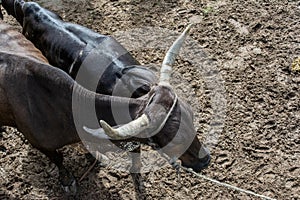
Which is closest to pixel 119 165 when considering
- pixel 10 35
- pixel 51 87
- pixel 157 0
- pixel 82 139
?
pixel 82 139

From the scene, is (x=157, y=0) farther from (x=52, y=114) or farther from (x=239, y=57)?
(x=52, y=114)

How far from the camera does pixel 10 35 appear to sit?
540 cm

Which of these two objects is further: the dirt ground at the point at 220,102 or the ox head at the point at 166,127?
the dirt ground at the point at 220,102

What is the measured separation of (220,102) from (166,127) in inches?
75.3

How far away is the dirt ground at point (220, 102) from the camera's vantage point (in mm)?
5383

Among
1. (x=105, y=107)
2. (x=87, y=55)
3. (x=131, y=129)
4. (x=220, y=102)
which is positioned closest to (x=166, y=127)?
(x=131, y=129)

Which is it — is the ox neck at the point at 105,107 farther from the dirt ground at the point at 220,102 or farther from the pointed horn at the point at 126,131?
the dirt ground at the point at 220,102

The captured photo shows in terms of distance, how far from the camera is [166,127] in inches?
168

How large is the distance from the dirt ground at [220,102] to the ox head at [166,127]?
0.98 m

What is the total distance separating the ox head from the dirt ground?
0.98 m

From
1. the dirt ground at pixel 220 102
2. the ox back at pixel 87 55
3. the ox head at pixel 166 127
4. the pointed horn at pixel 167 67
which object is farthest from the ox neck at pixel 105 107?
the dirt ground at pixel 220 102

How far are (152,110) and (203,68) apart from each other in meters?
2.38

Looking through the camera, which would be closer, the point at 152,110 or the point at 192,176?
the point at 152,110

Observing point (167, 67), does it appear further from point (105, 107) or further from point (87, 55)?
point (87, 55)
